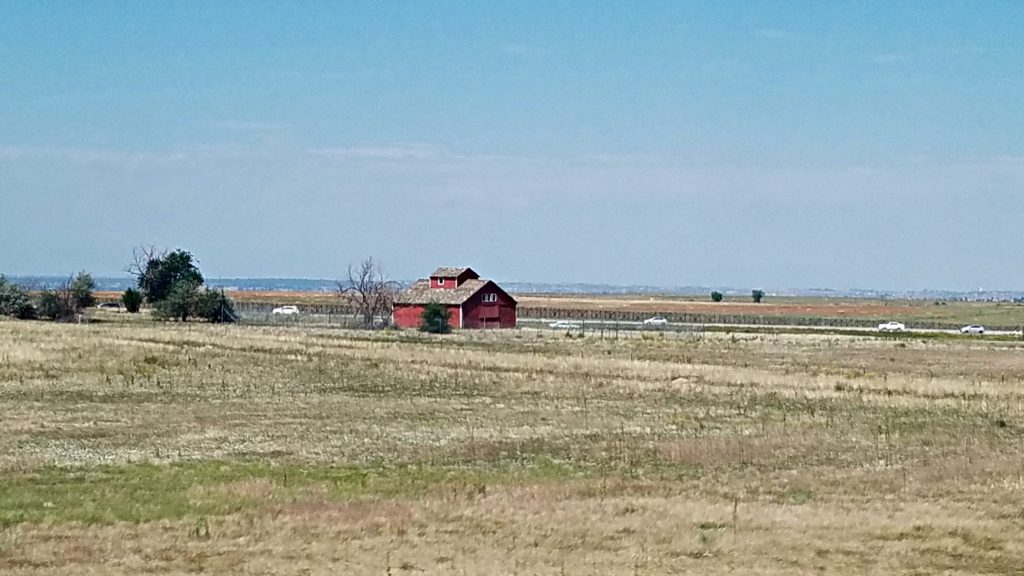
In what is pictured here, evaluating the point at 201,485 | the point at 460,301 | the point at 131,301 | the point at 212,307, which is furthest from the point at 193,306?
the point at 201,485

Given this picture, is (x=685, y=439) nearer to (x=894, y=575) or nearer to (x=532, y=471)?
(x=532, y=471)

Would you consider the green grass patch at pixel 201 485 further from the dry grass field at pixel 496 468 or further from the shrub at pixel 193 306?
the shrub at pixel 193 306

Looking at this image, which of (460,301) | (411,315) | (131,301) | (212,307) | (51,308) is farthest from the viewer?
(131,301)

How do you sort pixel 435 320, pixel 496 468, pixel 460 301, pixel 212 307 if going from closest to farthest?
pixel 496 468 < pixel 435 320 < pixel 460 301 < pixel 212 307

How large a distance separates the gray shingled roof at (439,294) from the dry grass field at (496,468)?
4075cm

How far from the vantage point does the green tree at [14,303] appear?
10512 centimetres

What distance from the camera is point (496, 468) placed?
25.3 metres

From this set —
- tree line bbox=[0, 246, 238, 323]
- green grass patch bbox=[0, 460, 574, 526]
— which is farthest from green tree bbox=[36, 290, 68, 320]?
green grass patch bbox=[0, 460, 574, 526]

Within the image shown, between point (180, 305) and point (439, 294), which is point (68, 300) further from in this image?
point (439, 294)

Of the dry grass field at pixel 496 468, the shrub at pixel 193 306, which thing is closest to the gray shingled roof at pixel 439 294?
the shrub at pixel 193 306

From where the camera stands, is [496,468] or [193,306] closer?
[496,468]

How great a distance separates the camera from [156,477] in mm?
22750

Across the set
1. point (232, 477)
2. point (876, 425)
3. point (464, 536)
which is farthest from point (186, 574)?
point (876, 425)

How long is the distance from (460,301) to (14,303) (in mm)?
39845
